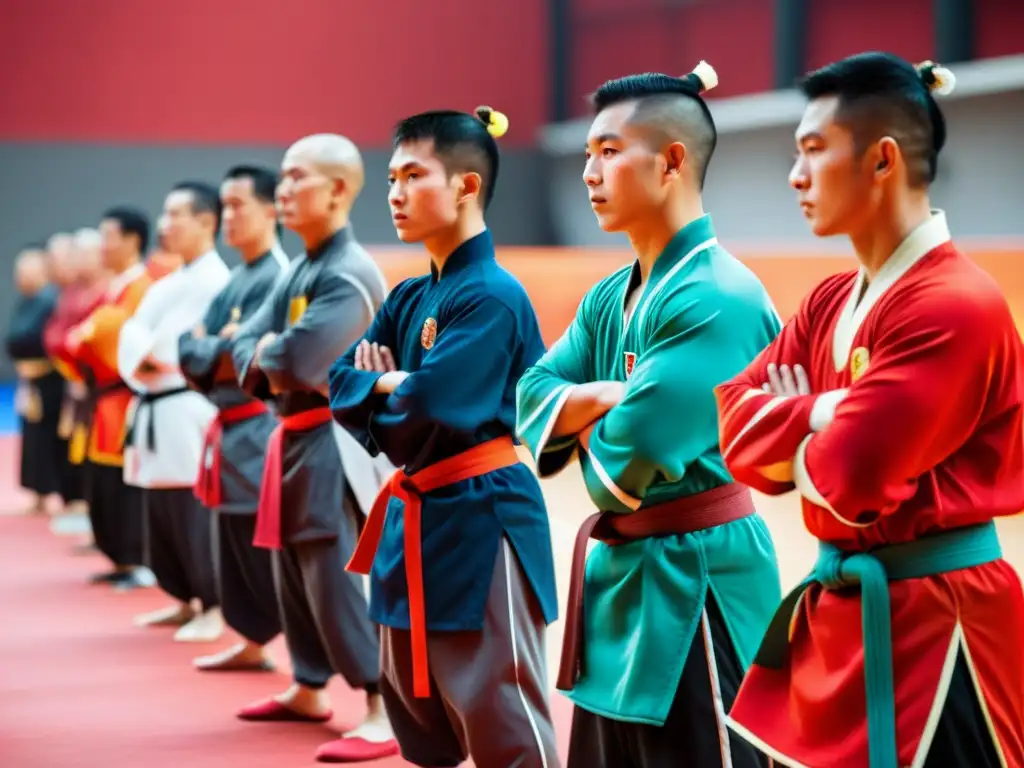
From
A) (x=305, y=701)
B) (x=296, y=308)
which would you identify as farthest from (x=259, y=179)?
(x=305, y=701)

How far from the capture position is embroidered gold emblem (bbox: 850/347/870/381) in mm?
1956

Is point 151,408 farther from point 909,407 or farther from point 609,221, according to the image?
point 909,407

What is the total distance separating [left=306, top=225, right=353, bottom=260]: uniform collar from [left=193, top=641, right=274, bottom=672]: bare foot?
1.59m

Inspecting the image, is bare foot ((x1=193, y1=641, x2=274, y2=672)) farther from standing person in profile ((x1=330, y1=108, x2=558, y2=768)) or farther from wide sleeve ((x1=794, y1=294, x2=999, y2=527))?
wide sleeve ((x1=794, y1=294, x2=999, y2=527))

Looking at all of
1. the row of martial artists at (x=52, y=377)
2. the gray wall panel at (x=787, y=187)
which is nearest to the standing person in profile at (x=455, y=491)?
the row of martial artists at (x=52, y=377)

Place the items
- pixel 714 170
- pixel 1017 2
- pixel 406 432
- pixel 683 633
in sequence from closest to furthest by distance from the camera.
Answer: pixel 683 633 → pixel 406 432 → pixel 1017 2 → pixel 714 170

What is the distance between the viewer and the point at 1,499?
959 cm

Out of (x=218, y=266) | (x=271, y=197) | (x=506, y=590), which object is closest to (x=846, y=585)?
(x=506, y=590)

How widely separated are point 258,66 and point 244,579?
1191 centimetres

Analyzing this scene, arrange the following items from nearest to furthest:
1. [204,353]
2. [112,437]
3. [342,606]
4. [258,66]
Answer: [342,606] → [204,353] → [112,437] → [258,66]

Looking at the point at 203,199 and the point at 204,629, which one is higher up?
the point at 203,199

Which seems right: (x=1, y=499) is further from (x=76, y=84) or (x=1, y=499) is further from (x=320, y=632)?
(x=76, y=84)

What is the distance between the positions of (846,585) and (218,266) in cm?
399

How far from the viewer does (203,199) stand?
571cm
